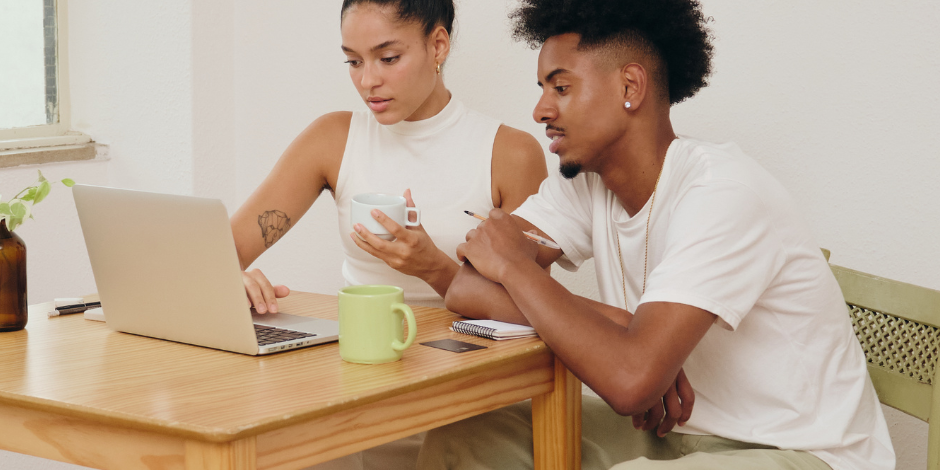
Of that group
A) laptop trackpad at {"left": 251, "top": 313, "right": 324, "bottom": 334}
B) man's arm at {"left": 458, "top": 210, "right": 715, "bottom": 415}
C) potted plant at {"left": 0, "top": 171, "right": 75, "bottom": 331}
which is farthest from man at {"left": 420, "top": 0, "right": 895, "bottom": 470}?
potted plant at {"left": 0, "top": 171, "right": 75, "bottom": 331}

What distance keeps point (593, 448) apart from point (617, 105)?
62cm

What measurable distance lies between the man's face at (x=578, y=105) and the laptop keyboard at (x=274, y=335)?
0.56 m

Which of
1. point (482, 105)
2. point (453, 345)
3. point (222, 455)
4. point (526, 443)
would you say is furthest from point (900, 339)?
point (482, 105)

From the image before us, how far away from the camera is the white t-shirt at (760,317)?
132 centimetres

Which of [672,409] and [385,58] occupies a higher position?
[385,58]

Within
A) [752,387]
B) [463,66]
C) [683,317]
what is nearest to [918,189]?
[752,387]

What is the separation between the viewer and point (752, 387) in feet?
4.67

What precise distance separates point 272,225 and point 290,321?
54cm

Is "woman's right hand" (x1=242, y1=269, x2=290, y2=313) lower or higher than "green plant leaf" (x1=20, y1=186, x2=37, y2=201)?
lower

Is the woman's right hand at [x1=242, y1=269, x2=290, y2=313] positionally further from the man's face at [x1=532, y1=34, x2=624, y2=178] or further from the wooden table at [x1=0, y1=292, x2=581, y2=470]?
the man's face at [x1=532, y1=34, x2=624, y2=178]

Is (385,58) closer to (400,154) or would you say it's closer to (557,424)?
(400,154)

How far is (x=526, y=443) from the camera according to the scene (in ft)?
5.06

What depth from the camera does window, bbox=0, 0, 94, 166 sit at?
269 centimetres

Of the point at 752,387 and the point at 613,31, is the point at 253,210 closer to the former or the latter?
the point at 613,31
